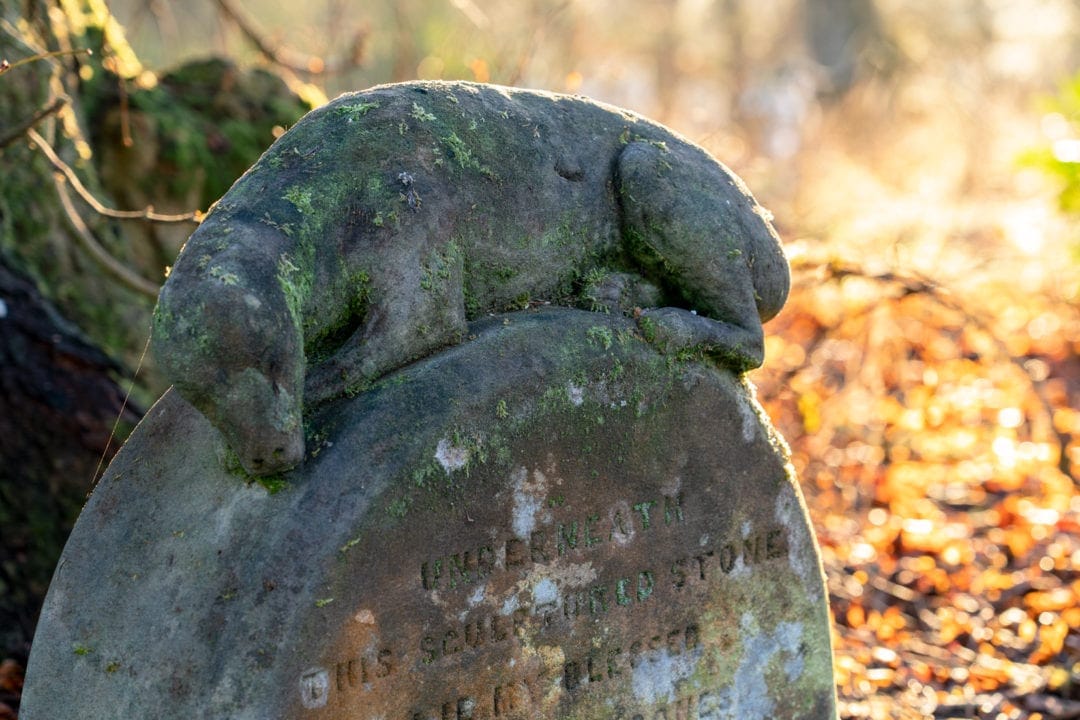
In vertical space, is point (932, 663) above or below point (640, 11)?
below

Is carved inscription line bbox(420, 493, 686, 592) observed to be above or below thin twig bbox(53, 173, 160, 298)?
below

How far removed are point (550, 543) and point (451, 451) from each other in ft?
1.31

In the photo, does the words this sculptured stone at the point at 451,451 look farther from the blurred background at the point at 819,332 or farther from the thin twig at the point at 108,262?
the thin twig at the point at 108,262

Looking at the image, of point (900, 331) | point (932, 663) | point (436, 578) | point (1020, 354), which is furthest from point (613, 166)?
point (1020, 354)

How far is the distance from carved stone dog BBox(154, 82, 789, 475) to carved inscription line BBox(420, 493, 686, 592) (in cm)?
43

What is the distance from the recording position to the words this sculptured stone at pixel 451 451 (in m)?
2.47

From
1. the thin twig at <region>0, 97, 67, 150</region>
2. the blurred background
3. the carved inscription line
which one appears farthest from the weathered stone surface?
the blurred background

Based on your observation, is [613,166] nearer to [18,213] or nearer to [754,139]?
[18,213]

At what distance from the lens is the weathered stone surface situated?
2482mm

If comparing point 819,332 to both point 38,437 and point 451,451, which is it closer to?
point 38,437

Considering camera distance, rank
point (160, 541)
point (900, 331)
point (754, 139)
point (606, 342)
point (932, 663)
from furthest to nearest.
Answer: point (754, 139)
point (900, 331)
point (932, 663)
point (606, 342)
point (160, 541)

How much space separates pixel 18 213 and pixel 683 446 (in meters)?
3.07

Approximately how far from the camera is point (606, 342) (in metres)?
2.94

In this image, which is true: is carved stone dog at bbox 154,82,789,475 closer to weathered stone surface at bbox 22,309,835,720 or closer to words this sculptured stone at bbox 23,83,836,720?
words this sculptured stone at bbox 23,83,836,720
